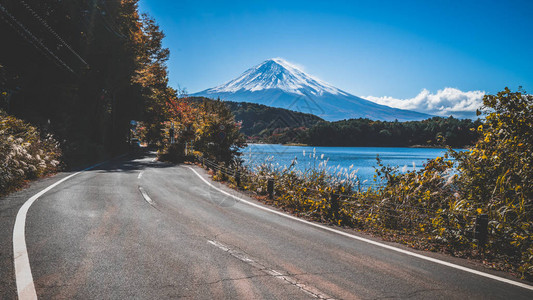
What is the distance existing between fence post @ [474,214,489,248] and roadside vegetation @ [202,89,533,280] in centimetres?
2

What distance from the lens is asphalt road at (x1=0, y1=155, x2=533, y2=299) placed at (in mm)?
3488

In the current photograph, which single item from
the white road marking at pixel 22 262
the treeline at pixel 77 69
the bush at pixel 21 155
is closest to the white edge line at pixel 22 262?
the white road marking at pixel 22 262

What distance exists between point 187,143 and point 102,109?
14164mm

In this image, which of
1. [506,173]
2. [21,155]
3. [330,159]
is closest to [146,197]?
[21,155]

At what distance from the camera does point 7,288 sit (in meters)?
3.26

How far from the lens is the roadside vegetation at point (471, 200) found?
16.6ft

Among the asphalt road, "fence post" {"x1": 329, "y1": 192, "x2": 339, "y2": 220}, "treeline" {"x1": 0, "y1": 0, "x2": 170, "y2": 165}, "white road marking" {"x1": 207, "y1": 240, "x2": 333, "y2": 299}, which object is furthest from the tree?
"treeline" {"x1": 0, "y1": 0, "x2": 170, "y2": 165}

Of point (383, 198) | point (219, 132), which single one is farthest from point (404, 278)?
point (219, 132)

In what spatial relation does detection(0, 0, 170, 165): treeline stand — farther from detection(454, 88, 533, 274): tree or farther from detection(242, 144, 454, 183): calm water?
detection(454, 88, 533, 274): tree

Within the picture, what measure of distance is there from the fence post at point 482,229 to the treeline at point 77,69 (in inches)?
805

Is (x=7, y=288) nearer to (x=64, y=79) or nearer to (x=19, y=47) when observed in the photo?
(x=19, y=47)

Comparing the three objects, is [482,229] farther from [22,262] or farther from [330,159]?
[330,159]

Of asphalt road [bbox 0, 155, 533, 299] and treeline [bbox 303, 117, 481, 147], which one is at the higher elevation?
treeline [bbox 303, 117, 481, 147]

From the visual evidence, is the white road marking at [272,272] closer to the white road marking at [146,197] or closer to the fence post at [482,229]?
the fence post at [482,229]
